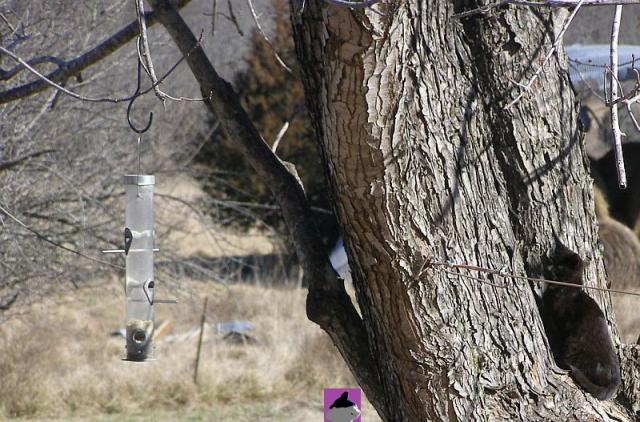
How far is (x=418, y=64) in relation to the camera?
2891mm

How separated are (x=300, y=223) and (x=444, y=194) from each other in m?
0.79

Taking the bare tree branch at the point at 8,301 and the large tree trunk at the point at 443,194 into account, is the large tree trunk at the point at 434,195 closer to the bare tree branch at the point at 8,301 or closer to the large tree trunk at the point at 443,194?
the large tree trunk at the point at 443,194

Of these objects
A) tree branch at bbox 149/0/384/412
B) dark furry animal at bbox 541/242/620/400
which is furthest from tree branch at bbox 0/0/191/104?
dark furry animal at bbox 541/242/620/400

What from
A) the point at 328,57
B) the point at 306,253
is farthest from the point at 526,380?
the point at 328,57

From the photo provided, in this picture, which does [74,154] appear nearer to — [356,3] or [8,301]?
[8,301]

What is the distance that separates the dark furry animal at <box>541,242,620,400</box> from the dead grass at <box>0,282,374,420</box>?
543 centimetres

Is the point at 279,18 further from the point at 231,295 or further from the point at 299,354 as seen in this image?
the point at 299,354

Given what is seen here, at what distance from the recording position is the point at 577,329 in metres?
3.41

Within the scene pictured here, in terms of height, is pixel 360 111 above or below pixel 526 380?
above

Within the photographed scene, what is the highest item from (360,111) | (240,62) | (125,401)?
(240,62)

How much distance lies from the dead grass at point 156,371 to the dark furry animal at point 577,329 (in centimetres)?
543

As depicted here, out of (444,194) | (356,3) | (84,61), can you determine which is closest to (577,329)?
(444,194)

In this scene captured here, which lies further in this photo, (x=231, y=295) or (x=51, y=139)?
(x=231, y=295)

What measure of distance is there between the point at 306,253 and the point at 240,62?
39.0 ft
